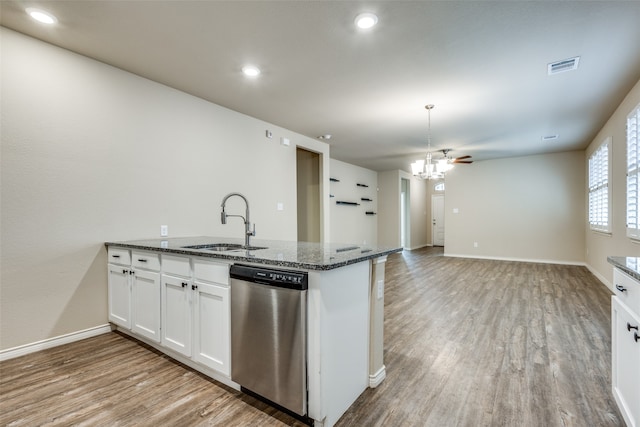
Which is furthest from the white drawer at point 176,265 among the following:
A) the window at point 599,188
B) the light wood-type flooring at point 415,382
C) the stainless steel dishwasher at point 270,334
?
the window at point 599,188

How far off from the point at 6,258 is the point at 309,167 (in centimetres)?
457

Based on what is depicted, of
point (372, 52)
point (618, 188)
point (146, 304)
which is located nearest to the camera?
point (146, 304)

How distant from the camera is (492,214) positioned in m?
7.66

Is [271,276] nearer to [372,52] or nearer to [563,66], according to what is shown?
[372,52]

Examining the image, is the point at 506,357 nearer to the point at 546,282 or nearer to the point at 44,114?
the point at 546,282

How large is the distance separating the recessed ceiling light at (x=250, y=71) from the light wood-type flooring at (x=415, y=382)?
104 inches

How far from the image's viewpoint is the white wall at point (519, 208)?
6812 mm

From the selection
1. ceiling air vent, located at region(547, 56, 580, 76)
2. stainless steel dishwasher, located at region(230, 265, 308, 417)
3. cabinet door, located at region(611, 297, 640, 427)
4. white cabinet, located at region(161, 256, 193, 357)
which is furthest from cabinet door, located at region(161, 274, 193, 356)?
ceiling air vent, located at region(547, 56, 580, 76)

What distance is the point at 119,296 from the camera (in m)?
2.74

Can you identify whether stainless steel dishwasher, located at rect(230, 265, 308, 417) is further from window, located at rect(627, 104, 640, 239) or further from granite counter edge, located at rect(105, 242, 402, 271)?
window, located at rect(627, 104, 640, 239)

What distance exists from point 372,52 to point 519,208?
6.56 m

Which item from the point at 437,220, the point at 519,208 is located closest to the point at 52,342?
the point at 519,208

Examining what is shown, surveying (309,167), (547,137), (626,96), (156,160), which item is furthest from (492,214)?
(156,160)

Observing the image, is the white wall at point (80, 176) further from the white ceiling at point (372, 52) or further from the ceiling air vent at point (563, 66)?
the ceiling air vent at point (563, 66)
